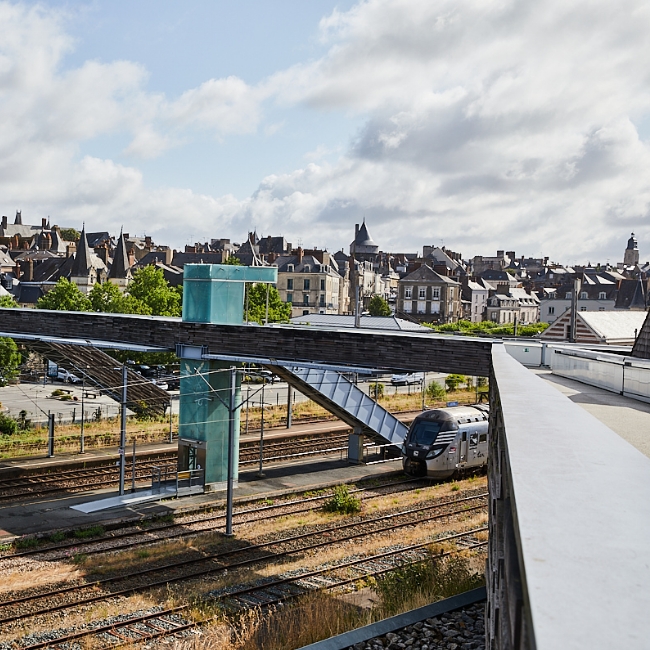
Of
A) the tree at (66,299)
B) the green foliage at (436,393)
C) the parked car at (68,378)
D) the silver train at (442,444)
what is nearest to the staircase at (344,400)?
the silver train at (442,444)

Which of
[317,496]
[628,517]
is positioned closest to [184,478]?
[317,496]

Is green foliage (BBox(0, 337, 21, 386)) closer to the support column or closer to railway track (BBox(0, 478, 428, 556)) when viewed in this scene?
the support column

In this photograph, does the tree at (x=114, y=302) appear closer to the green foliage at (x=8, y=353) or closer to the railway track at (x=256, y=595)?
the green foliage at (x=8, y=353)

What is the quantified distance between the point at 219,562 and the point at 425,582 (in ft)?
16.9

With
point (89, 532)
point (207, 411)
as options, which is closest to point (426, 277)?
point (207, 411)

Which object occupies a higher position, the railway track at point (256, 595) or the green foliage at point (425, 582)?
the green foliage at point (425, 582)

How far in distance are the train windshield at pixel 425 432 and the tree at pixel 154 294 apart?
110 feet

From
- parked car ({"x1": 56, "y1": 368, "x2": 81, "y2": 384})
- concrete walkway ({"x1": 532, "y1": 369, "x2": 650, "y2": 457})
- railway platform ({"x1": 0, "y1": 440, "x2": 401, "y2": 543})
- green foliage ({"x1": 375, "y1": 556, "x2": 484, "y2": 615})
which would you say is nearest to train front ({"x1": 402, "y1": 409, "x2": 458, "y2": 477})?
railway platform ({"x1": 0, "y1": 440, "x2": 401, "y2": 543})

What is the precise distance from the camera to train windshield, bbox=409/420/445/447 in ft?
90.4

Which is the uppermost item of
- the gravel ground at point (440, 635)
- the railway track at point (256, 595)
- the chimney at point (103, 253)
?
the chimney at point (103, 253)

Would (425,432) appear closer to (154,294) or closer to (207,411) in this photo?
(207,411)

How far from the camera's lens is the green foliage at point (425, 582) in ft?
50.4

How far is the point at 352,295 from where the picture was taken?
10594cm

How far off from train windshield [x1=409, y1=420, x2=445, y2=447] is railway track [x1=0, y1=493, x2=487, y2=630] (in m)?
2.79
